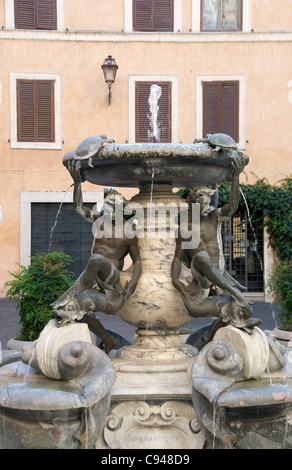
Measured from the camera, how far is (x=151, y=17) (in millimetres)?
14828

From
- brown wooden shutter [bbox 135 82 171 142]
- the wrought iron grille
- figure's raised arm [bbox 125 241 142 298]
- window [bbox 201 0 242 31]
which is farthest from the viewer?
the wrought iron grille

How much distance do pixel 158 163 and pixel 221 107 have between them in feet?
35.3

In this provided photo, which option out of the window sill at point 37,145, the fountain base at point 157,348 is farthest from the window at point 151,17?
the fountain base at point 157,348

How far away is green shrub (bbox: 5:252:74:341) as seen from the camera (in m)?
6.82

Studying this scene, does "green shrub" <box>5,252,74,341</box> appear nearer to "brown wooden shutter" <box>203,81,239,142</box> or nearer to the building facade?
the building facade

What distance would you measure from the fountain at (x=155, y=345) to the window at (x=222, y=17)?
10.5 meters

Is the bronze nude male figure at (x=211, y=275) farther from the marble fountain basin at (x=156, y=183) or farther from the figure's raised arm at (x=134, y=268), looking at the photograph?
the figure's raised arm at (x=134, y=268)

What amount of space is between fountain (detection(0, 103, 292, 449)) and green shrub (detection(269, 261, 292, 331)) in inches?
115

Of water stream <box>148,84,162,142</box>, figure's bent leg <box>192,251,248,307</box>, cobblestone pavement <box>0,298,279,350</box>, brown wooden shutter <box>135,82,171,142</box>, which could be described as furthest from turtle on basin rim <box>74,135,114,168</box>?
brown wooden shutter <box>135,82,171,142</box>

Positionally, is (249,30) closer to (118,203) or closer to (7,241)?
(7,241)

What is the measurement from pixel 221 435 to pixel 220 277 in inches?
40.8

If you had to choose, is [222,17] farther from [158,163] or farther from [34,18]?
[158,163]

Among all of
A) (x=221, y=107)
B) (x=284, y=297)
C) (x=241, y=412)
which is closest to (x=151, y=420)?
(x=241, y=412)

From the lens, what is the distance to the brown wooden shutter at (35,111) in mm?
14617
